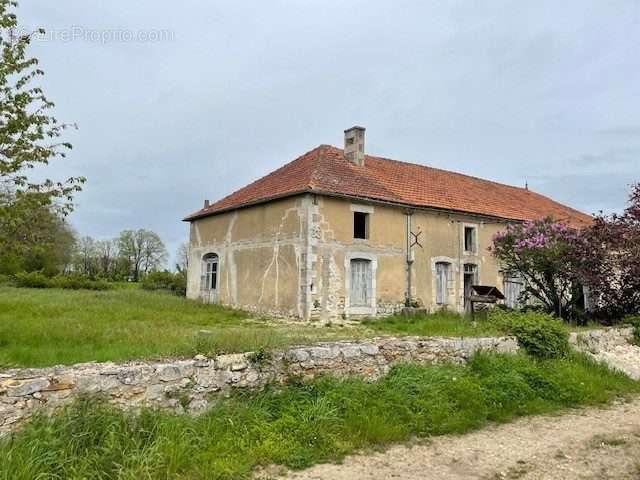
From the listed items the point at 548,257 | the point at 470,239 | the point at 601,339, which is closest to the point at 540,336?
the point at 601,339

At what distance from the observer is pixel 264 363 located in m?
6.19

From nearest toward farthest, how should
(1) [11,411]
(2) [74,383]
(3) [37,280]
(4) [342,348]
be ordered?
(1) [11,411]
(2) [74,383]
(4) [342,348]
(3) [37,280]

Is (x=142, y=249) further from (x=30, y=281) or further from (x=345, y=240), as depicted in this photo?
(x=345, y=240)

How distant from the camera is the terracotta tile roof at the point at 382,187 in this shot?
16166 millimetres

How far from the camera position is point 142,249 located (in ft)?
174

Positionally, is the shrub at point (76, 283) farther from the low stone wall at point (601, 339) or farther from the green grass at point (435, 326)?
the low stone wall at point (601, 339)

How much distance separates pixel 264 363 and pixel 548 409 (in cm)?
427

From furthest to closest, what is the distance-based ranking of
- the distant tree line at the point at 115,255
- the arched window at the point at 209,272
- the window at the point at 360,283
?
the distant tree line at the point at 115,255
the arched window at the point at 209,272
the window at the point at 360,283

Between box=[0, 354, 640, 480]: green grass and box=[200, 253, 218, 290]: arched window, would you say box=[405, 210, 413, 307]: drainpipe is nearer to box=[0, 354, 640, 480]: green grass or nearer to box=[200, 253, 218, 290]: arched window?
box=[200, 253, 218, 290]: arched window

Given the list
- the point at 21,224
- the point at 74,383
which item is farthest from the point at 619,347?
the point at 21,224

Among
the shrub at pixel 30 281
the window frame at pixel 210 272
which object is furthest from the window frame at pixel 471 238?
the shrub at pixel 30 281

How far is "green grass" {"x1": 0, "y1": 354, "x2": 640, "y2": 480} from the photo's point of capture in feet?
14.3

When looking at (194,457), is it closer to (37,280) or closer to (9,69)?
(9,69)

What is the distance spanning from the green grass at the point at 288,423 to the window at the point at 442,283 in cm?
937
